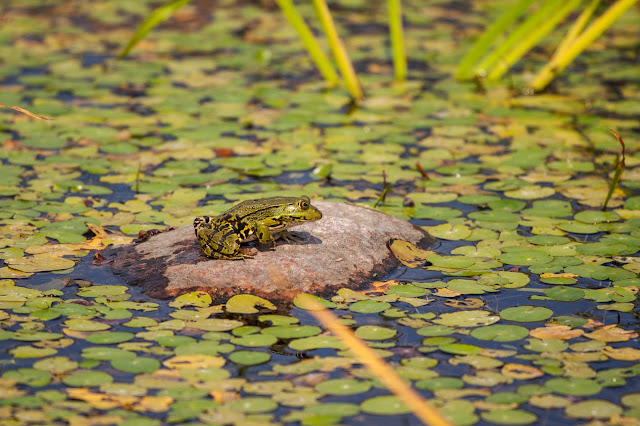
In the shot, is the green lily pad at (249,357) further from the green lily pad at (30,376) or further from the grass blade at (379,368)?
the green lily pad at (30,376)

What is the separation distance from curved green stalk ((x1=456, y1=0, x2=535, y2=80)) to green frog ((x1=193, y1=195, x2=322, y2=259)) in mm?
4149

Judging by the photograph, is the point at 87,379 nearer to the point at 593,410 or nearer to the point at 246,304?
the point at 246,304

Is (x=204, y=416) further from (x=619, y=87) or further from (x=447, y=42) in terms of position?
(x=447, y=42)

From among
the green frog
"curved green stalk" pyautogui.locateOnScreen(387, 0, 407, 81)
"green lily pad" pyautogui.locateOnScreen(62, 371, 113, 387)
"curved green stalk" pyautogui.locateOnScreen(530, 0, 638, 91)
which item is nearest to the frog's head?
the green frog

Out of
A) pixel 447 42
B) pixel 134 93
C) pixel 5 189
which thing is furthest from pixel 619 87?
pixel 5 189

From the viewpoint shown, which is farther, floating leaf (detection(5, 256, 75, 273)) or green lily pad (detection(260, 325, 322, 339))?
floating leaf (detection(5, 256, 75, 273))

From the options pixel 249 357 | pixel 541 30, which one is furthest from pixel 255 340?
pixel 541 30

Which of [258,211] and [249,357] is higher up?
[258,211]

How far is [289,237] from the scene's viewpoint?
5.14m

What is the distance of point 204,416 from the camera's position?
3.67 metres

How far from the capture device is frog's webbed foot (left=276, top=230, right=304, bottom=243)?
5125mm

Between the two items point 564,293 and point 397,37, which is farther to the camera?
point 397,37

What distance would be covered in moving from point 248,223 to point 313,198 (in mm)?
1587

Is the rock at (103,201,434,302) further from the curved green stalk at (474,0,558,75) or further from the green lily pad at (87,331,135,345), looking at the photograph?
the curved green stalk at (474,0,558,75)
